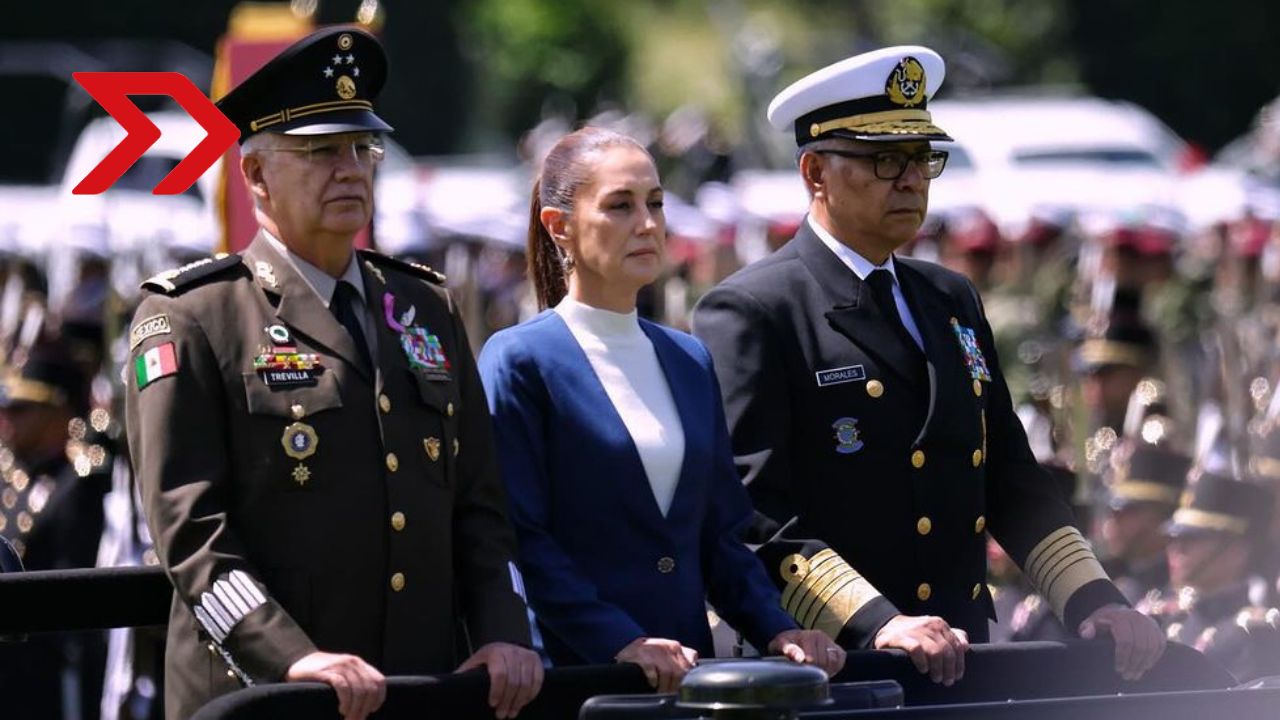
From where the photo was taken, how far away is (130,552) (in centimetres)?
1050

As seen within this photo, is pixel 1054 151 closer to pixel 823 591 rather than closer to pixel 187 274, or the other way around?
pixel 823 591

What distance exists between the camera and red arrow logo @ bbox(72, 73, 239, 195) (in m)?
4.92

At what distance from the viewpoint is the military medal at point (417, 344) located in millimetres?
4977

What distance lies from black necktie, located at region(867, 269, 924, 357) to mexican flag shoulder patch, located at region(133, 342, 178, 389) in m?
1.65

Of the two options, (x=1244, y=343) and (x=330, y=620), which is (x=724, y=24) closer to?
(x=1244, y=343)

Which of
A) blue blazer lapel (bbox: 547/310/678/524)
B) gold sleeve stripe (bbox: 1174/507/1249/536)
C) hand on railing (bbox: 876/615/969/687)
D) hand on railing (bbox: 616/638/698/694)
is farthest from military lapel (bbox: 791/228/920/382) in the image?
gold sleeve stripe (bbox: 1174/507/1249/536)

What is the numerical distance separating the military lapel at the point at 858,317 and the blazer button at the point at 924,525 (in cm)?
30

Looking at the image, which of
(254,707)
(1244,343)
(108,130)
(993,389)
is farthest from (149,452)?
(108,130)

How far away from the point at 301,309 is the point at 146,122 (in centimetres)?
48

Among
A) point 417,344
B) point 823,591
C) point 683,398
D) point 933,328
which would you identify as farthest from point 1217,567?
point 417,344

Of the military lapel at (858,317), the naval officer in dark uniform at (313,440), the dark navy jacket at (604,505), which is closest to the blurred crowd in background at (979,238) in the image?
the military lapel at (858,317)

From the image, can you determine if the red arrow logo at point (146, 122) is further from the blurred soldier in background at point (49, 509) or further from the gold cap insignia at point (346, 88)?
the blurred soldier in background at point (49, 509)

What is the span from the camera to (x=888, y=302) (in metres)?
5.69

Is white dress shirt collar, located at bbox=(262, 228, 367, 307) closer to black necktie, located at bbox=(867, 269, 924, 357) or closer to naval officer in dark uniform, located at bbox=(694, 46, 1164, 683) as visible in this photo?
naval officer in dark uniform, located at bbox=(694, 46, 1164, 683)
